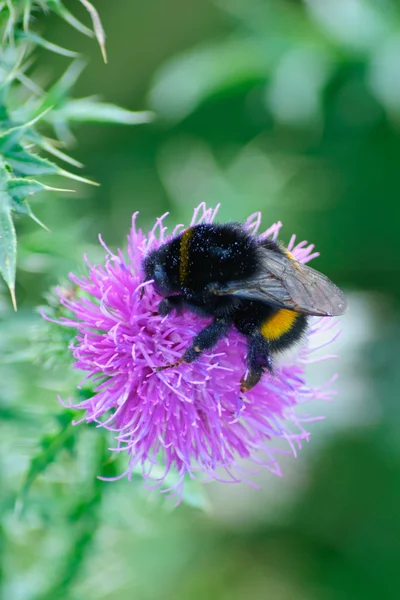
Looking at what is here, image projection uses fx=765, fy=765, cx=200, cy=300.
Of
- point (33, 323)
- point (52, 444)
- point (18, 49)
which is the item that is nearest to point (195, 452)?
point (52, 444)

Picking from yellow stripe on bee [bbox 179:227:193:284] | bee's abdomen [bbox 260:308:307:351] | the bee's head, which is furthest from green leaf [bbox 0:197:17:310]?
bee's abdomen [bbox 260:308:307:351]

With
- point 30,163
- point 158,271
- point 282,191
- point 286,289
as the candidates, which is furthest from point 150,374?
point 282,191

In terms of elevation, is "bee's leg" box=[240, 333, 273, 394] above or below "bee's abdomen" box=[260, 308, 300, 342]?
below

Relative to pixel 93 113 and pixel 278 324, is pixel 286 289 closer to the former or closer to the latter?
pixel 278 324

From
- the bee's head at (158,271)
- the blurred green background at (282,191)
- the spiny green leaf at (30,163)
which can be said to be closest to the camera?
the bee's head at (158,271)

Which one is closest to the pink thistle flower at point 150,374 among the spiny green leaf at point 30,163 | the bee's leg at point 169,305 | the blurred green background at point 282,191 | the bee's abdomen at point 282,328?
the bee's leg at point 169,305

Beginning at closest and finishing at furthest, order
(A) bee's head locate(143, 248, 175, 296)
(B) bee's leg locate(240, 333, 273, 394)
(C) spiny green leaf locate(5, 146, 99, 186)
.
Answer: (A) bee's head locate(143, 248, 175, 296)
(B) bee's leg locate(240, 333, 273, 394)
(C) spiny green leaf locate(5, 146, 99, 186)

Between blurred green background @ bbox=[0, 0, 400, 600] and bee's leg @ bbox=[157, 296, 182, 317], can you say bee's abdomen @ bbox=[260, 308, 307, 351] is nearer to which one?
bee's leg @ bbox=[157, 296, 182, 317]

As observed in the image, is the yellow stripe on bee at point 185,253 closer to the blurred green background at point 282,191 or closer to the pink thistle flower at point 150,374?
the pink thistle flower at point 150,374
